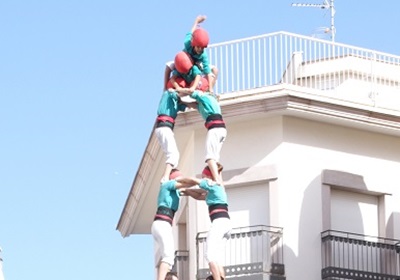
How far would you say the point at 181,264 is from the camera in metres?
45.2

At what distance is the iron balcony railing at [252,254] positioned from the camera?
42969 mm

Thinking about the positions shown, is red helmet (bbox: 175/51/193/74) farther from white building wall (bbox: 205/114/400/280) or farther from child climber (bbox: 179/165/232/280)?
white building wall (bbox: 205/114/400/280)

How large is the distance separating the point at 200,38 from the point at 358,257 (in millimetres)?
11558

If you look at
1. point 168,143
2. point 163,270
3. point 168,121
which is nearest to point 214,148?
→ point 168,143

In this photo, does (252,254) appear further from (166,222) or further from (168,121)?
(166,222)

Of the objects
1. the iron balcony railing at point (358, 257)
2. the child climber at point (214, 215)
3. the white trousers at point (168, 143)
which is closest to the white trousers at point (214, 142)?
the child climber at point (214, 215)

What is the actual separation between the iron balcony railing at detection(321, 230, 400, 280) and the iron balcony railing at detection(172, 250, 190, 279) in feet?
11.8

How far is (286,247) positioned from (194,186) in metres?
10.4

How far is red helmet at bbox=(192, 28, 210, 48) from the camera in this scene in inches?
1326

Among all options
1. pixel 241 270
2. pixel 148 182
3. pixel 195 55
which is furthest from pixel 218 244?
pixel 148 182

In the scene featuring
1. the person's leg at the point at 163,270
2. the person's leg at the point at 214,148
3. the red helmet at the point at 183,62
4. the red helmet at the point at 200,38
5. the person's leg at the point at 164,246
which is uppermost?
the red helmet at the point at 200,38

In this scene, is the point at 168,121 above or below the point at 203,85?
below

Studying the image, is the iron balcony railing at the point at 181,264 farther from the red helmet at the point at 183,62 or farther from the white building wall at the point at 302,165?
the red helmet at the point at 183,62

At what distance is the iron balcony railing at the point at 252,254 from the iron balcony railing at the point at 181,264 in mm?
1625
